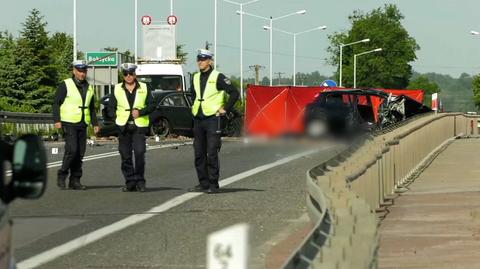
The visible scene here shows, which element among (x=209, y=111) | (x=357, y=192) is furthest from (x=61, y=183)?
(x=357, y=192)

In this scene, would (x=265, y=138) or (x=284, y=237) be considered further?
(x=265, y=138)

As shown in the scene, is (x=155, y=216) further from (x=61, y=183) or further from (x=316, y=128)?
(x=316, y=128)

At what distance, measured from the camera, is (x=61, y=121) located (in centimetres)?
1520

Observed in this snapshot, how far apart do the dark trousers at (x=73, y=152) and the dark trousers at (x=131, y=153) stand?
0.58m

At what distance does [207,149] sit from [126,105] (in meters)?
1.59

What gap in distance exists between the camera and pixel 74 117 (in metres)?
15.2

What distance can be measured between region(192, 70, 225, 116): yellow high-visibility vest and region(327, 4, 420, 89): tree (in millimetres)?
146843

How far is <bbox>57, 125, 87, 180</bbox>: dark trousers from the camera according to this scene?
15023 mm

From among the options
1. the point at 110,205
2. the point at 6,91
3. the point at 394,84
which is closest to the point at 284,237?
the point at 110,205

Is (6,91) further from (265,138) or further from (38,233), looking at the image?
(38,233)

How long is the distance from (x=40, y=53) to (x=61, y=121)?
5226cm

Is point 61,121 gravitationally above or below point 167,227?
above

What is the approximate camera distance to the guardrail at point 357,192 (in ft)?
17.0

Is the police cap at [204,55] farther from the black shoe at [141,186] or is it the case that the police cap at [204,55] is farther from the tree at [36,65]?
the tree at [36,65]
